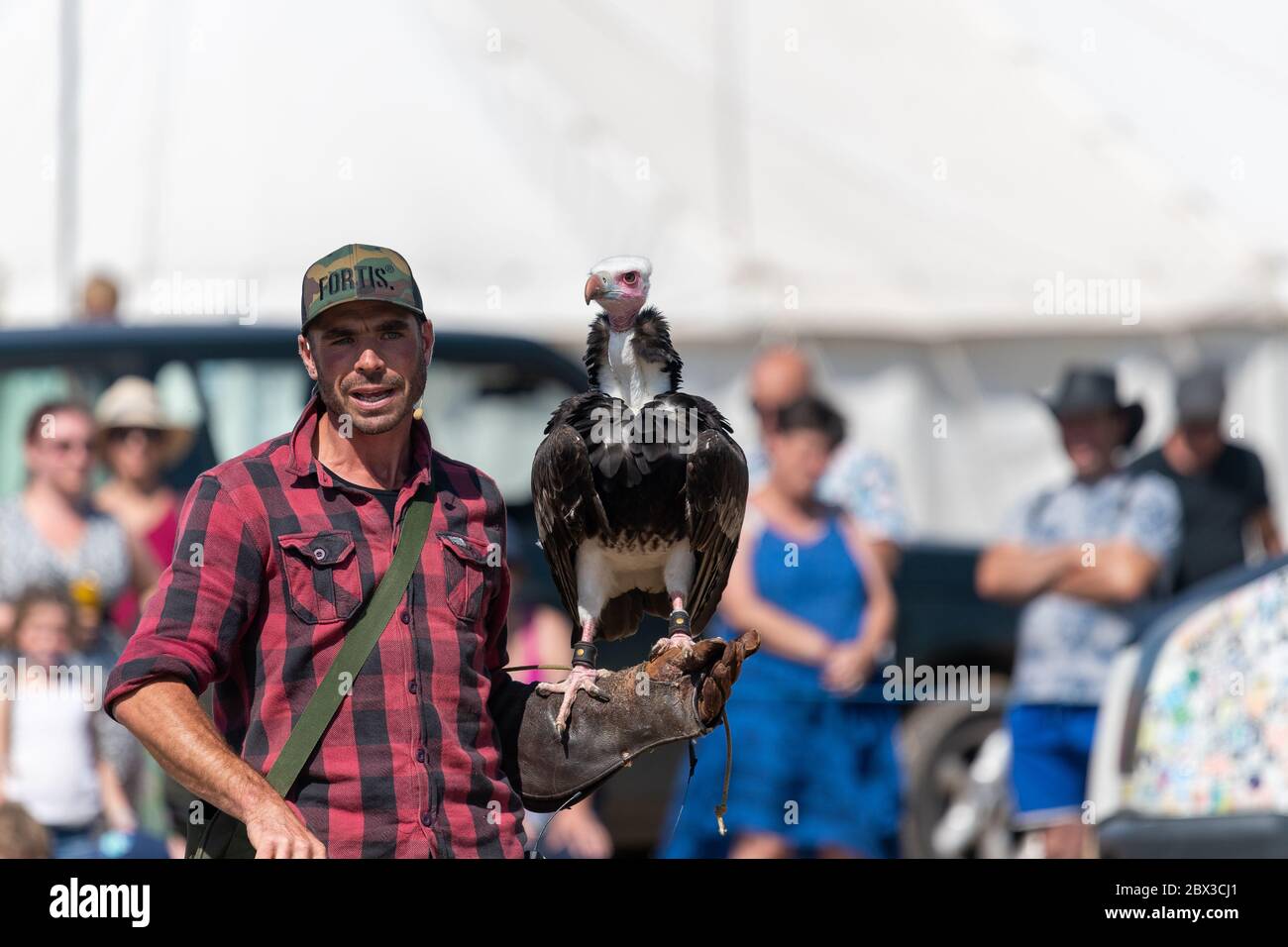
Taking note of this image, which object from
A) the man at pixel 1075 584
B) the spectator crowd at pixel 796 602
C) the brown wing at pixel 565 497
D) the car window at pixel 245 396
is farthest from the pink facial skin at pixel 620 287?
the man at pixel 1075 584

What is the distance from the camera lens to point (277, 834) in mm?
2805

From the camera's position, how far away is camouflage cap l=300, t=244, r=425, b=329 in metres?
2.86

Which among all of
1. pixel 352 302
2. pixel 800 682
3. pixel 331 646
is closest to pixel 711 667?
pixel 331 646

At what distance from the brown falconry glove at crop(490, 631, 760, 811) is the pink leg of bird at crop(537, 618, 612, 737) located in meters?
0.01

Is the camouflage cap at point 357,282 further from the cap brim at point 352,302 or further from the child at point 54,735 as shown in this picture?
the child at point 54,735

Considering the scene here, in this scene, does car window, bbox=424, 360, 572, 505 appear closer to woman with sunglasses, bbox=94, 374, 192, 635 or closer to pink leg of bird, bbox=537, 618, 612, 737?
woman with sunglasses, bbox=94, 374, 192, 635

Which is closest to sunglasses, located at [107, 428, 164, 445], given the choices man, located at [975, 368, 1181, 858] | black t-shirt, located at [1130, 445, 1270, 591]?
man, located at [975, 368, 1181, 858]

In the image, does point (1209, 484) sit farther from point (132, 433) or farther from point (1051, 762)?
point (132, 433)

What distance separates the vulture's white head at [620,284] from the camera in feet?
9.23

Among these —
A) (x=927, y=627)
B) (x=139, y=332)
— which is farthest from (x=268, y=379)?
(x=927, y=627)

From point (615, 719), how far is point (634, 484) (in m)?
0.38

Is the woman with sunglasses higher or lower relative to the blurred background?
lower
